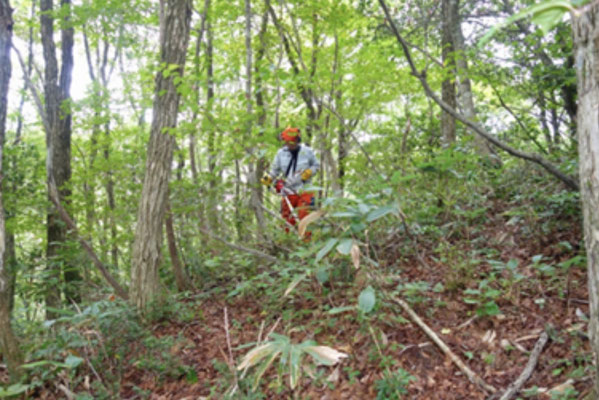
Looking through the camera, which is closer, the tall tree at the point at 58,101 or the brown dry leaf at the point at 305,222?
the brown dry leaf at the point at 305,222

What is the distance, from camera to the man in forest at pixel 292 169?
6105 mm

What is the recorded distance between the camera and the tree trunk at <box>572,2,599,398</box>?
1706mm

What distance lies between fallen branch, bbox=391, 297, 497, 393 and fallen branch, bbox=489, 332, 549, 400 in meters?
0.10

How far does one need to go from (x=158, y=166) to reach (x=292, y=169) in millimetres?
2342

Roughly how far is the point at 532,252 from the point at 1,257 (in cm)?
472

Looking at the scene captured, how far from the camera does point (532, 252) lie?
421 cm

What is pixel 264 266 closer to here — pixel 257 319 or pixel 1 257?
pixel 257 319

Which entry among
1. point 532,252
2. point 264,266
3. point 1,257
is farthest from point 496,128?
point 1,257

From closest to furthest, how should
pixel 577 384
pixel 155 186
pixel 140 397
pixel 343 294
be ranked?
pixel 577 384 < pixel 140 397 < pixel 343 294 < pixel 155 186

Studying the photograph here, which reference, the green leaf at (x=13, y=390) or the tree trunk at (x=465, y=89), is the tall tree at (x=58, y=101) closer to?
the green leaf at (x=13, y=390)

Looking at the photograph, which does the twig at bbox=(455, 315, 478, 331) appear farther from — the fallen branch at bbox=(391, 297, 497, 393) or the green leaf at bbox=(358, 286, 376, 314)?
the green leaf at bbox=(358, 286, 376, 314)

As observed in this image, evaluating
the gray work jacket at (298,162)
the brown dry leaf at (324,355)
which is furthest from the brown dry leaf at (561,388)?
the gray work jacket at (298,162)

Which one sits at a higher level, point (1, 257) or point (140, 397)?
point (1, 257)

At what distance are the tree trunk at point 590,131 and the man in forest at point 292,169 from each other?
4240 mm
